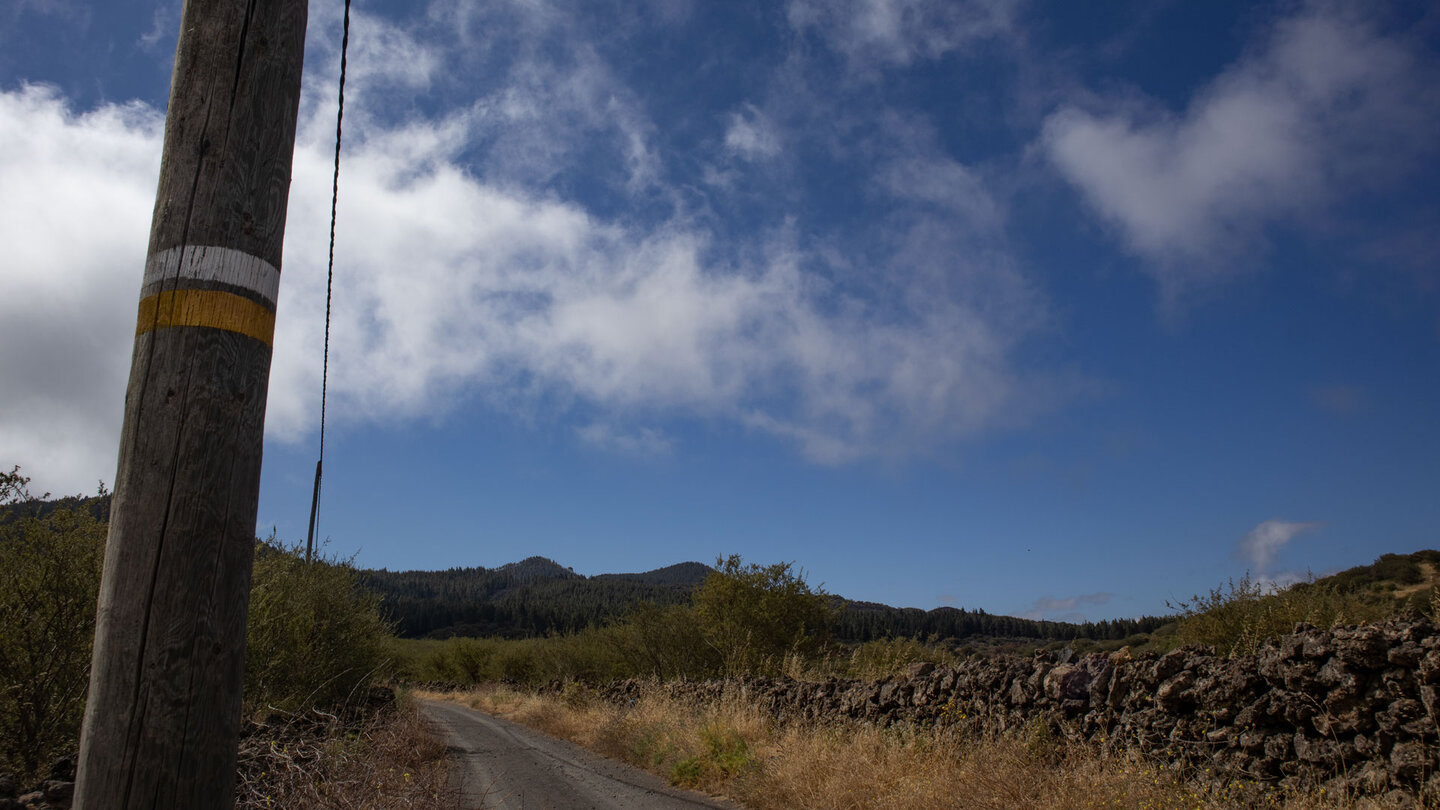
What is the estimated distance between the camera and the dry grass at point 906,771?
548cm

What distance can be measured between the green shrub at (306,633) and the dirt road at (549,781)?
222 cm

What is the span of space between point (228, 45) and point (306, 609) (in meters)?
14.0

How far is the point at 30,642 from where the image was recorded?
5.84 m

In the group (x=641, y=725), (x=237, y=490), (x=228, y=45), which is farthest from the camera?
(x=641, y=725)

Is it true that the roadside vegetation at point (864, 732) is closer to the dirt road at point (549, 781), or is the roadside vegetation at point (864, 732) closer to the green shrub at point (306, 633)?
the dirt road at point (549, 781)

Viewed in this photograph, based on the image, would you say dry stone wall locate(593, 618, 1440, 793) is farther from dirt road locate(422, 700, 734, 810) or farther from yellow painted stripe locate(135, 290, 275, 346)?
yellow painted stripe locate(135, 290, 275, 346)

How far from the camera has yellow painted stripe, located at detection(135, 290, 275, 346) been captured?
1.77m


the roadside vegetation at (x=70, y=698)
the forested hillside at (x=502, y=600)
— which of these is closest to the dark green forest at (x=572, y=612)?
the forested hillside at (x=502, y=600)

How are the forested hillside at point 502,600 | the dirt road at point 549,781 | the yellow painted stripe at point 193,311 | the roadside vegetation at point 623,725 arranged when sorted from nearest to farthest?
the yellow painted stripe at point 193,311
the roadside vegetation at point 623,725
the dirt road at point 549,781
the forested hillside at point 502,600

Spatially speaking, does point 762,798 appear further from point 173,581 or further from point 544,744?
point 544,744

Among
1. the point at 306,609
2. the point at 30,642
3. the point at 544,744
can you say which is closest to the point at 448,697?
the point at 544,744

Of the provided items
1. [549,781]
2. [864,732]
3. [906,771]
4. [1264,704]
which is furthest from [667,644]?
[1264,704]

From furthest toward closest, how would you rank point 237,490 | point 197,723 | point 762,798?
point 762,798
point 237,490
point 197,723

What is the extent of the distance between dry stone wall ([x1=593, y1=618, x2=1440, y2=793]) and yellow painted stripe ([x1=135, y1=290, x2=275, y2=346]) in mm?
6864
